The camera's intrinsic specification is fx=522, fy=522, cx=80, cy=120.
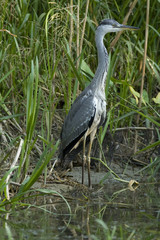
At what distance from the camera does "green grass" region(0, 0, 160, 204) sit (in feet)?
16.6

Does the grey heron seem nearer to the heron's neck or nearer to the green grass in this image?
the heron's neck

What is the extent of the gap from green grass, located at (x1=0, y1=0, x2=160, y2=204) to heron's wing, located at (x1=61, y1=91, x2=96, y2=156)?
0.17m

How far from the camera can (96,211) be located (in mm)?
3902

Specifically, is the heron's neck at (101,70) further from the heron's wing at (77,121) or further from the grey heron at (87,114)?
the heron's wing at (77,121)

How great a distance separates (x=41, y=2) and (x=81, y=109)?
5.95ft

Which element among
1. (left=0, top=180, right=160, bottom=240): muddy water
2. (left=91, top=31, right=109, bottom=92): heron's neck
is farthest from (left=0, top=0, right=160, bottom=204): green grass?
(left=0, top=180, right=160, bottom=240): muddy water

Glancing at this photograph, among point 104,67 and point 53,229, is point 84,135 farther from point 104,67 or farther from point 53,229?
point 53,229

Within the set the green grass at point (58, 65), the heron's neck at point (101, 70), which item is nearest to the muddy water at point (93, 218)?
the green grass at point (58, 65)

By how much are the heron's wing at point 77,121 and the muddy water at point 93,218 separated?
65 cm

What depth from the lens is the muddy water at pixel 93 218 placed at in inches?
126

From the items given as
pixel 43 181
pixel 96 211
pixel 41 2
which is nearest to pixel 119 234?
pixel 96 211

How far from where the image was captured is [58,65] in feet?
18.3

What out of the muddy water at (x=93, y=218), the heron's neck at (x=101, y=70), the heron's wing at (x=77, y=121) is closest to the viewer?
the muddy water at (x=93, y=218)

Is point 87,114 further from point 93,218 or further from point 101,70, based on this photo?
point 93,218
